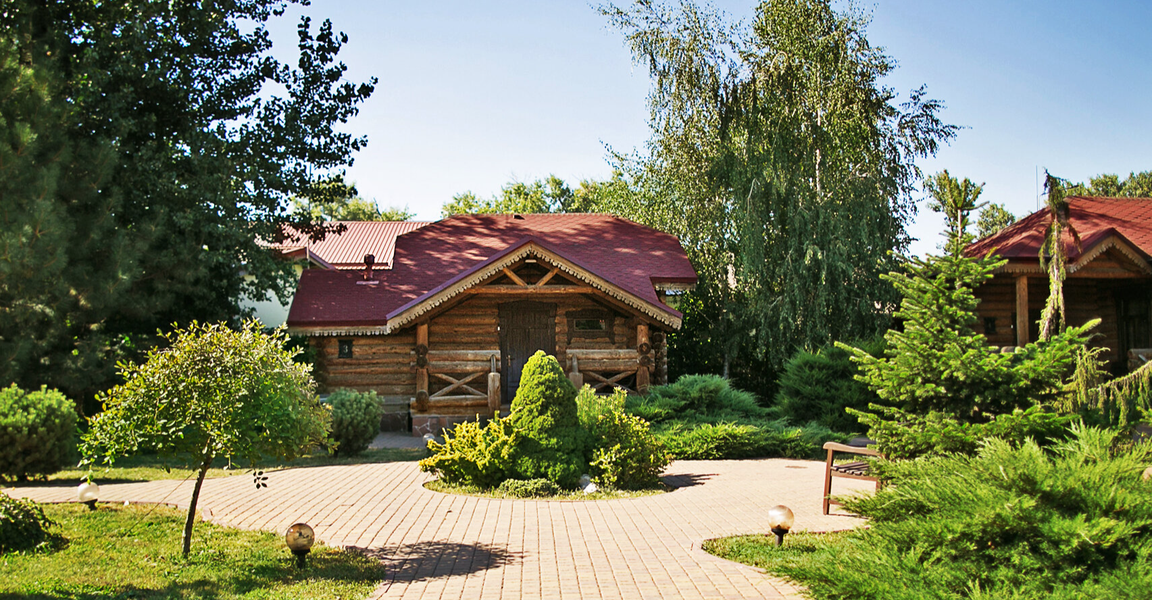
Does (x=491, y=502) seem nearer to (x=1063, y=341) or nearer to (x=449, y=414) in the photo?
(x=1063, y=341)

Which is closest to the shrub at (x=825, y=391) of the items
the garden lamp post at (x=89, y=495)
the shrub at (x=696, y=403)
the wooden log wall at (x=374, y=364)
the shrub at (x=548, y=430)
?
the shrub at (x=696, y=403)

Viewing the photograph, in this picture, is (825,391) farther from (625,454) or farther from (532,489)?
(532,489)

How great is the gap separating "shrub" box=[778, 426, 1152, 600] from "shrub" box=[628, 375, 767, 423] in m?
11.5

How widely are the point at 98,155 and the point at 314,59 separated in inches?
252

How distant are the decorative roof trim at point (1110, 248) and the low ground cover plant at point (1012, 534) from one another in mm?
16081

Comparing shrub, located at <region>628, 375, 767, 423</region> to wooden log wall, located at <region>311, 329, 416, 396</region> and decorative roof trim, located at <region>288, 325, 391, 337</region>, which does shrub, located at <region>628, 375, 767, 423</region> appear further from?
decorative roof trim, located at <region>288, 325, 391, 337</region>

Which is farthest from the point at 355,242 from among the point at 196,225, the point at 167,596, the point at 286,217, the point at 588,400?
the point at 167,596

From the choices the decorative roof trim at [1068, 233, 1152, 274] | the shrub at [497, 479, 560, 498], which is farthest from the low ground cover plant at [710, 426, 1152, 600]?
the decorative roof trim at [1068, 233, 1152, 274]

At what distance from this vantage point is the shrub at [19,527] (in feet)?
27.6

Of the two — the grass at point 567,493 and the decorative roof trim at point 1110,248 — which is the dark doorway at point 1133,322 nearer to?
the decorative roof trim at point 1110,248

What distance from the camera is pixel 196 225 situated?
19016 millimetres

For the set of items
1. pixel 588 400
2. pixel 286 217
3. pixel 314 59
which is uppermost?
pixel 314 59

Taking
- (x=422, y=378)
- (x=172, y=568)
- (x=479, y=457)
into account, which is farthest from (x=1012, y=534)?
(x=422, y=378)

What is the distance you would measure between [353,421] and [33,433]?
5006 mm
